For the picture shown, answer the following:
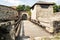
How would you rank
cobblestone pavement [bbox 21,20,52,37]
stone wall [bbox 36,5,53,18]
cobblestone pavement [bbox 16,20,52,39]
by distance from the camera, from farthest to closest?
stone wall [bbox 36,5,53,18], cobblestone pavement [bbox 21,20,52,37], cobblestone pavement [bbox 16,20,52,39]

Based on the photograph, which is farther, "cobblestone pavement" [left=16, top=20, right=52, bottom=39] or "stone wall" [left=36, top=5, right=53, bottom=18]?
"stone wall" [left=36, top=5, right=53, bottom=18]

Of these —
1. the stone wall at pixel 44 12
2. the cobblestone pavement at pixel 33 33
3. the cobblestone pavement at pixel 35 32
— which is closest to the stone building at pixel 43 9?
the stone wall at pixel 44 12

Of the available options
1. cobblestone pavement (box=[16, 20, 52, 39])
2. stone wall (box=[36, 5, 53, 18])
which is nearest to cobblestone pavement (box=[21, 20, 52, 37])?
cobblestone pavement (box=[16, 20, 52, 39])

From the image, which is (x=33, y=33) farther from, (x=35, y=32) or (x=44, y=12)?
(x=44, y=12)

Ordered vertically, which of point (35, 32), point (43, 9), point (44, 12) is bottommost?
point (35, 32)

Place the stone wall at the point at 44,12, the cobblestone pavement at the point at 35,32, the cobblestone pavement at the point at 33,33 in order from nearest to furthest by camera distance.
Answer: the cobblestone pavement at the point at 33,33, the cobblestone pavement at the point at 35,32, the stone wall at the point at 44,12

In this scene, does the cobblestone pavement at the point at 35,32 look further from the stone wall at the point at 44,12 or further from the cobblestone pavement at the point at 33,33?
the stone wall at the point at 44,12

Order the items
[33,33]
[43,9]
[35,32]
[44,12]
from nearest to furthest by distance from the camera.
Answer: [33,33], [35,32], [44,12], [43,9]

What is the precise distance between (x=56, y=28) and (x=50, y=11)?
22.1m

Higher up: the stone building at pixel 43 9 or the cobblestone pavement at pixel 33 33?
the stone building at pixel 43 9

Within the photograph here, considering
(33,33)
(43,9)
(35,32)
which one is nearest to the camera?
(33,33)

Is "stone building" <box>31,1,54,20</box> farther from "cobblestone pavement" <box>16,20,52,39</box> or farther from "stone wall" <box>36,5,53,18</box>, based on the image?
"cobblestone pavement" <box>16,20,52,39</box>

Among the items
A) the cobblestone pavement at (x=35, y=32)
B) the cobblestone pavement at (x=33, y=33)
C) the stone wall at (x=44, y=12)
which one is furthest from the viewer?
the stone wall at (x=44, y=12)

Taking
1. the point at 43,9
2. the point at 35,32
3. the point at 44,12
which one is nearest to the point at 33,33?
the point at 35,32
